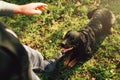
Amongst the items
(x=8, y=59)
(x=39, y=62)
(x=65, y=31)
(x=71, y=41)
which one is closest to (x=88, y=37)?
(x=71, y=41)

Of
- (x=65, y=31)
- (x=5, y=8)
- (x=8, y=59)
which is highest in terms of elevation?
(x=5, y=8)

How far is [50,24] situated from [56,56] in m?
1.07

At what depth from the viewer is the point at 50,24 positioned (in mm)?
5066

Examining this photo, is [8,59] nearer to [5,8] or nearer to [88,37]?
[5,8]

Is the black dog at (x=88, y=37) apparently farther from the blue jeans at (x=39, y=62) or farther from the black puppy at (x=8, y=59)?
the black puppy at (x=8, y=59)

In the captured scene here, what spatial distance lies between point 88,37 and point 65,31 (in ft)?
2.91

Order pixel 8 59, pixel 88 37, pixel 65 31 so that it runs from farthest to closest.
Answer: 1. pixel 65 31
2. pixel 88 37
3. pixel 8 59

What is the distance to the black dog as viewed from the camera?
3865 mm

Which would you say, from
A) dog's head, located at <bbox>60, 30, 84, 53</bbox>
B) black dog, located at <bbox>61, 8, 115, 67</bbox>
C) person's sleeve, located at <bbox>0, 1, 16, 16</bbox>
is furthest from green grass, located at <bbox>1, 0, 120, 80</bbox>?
person's sleeve, located at <bbox>0, 1, 16, 16</bbox>

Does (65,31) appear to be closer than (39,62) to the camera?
No

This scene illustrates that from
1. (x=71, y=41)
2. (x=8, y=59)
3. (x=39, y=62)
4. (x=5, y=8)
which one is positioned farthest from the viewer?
(x=71, y=41)

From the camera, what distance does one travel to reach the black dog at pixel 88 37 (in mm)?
3865

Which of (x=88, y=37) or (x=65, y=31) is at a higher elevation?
(x=65, y=31)

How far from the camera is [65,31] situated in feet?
16.1
